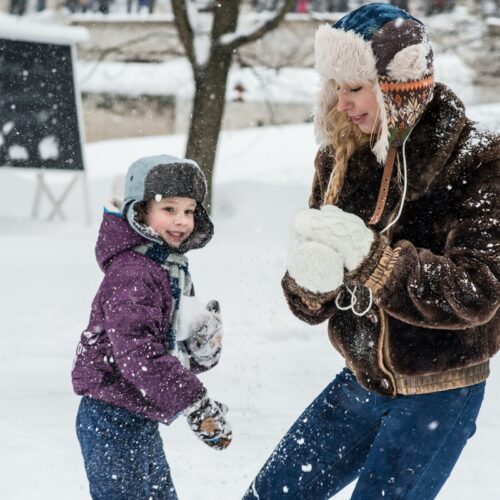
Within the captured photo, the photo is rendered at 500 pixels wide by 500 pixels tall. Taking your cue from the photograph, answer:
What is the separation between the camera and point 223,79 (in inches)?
400

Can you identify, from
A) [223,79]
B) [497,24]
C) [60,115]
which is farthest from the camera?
[497,24]

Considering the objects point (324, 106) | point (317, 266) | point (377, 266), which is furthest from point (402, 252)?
point (324, 106)

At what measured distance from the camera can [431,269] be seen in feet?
6.85

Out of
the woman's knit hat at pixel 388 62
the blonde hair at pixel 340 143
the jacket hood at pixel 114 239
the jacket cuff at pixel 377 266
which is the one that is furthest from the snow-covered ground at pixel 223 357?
the woman's knit hat at pixel 388 62

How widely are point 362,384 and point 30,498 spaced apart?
1.93 m

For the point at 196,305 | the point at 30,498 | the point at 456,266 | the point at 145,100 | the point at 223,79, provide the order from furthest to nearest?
1. the point at 145,100
2. the point at 223,79
3. the point at 30,498
4. the point at 196,305
5. the point at 456,266

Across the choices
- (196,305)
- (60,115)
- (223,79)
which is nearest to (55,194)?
(60,115)

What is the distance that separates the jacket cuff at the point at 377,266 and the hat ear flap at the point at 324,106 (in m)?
0.50

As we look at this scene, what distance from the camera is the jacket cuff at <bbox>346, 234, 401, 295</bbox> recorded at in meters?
2.09

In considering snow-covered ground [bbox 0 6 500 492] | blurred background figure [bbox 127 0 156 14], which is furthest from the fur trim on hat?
blurred background figure [bbox 127 0 156 14]

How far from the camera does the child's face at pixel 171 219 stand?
277 cm

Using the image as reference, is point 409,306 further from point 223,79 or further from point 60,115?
point 60,115

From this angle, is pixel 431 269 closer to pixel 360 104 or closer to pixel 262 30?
pixel 360 104

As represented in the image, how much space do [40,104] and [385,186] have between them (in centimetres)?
925
